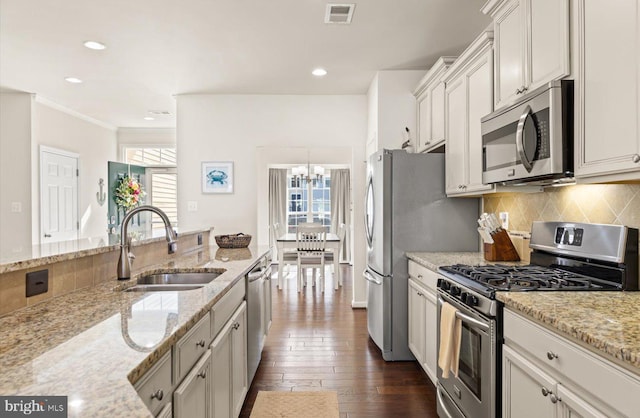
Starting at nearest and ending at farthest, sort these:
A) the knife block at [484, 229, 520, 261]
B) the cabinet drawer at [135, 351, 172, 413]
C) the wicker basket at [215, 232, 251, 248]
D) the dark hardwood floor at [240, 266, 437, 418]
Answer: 1. the cabinet drawer at [135, 351, 172, 413]
2. the dark hardwood floor at [240, 266, 437, 418]
3. the knife block at [484, 229, 520, 261]
4. the wicker basket at [215, 232, 251, 248]

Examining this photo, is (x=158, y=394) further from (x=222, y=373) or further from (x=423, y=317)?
(x=423, y=317)

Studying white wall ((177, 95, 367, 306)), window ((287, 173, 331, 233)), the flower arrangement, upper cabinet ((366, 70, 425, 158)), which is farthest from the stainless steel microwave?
window ((287, 173, 331, 233))

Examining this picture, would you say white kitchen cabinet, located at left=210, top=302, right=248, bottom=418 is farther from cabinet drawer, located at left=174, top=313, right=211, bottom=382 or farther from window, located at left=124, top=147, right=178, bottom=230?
window, located at left=124, top=147, right=178, bottom=230

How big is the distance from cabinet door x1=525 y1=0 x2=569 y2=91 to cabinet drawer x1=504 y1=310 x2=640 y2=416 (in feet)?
3.67

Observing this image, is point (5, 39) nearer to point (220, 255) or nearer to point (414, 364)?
point (220, 255)

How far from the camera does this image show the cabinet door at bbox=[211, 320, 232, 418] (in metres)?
1.76

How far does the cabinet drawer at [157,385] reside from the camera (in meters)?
1.04

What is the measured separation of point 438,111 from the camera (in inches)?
144

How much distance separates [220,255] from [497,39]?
2.41m

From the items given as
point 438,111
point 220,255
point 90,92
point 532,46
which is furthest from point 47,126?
point 532,46

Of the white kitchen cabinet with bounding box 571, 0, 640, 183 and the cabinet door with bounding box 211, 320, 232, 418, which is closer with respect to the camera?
the white kitchen cabinet with bounding box 571, 0, 640, 183

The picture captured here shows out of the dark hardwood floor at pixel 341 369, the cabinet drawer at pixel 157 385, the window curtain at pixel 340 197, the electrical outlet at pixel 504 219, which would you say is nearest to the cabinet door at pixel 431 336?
the dark hardwood floor at pixel 341 369

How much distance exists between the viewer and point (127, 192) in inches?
288

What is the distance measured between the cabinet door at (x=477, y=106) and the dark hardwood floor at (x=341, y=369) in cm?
144
